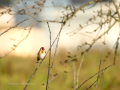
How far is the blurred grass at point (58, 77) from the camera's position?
221 centimetres

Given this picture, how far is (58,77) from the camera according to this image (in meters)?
2.33

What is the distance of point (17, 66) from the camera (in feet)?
8.43

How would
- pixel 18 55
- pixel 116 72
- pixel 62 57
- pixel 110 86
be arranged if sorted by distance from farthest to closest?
pixel 18 55
pixel 62 57
pixel 116 72
pixel 110 86

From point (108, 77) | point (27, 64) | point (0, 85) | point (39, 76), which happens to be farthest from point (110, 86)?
point (0, 85)

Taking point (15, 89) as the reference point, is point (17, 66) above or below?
above

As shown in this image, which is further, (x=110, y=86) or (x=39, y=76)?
(x=39, y=76)

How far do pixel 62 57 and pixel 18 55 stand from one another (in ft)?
2.44

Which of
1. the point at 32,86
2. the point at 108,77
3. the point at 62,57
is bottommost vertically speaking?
the point at 32,86

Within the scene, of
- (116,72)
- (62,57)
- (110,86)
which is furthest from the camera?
(62,57)

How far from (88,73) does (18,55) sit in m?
1.17

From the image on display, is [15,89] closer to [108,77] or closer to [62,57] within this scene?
[62,57]

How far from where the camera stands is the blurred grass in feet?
7.27

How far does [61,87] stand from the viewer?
2260mm

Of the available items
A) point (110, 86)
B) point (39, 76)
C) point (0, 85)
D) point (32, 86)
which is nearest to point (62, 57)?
point (39, 76)
